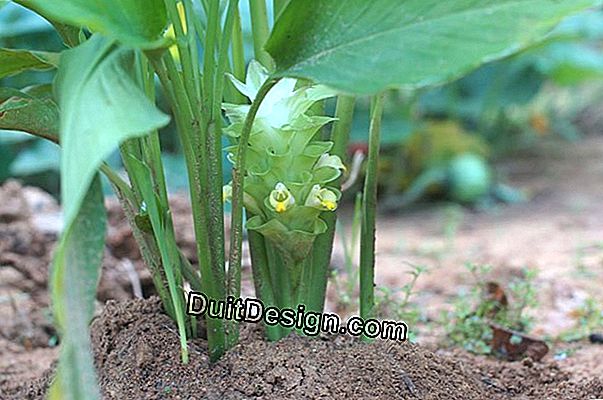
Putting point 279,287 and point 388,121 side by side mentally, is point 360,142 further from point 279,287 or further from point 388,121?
point 279,287

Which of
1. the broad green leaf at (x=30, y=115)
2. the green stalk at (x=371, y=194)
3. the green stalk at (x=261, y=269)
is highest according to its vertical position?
the broad green leaf at (x=30, y=115)

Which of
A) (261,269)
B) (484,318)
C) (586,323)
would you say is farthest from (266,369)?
(586,323)

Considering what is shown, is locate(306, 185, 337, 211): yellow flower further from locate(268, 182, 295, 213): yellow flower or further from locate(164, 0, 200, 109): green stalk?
locate(164, 0, 200, 109): green stalk

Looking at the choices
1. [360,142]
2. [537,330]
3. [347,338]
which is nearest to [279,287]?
[347,338]

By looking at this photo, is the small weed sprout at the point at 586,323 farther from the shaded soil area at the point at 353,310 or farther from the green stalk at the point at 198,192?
the green stalk at the point at 198,192

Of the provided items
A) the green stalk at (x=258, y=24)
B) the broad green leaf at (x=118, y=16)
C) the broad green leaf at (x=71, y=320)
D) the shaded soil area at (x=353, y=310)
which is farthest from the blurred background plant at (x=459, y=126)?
the broad green leaf at (x=71, y=320)
